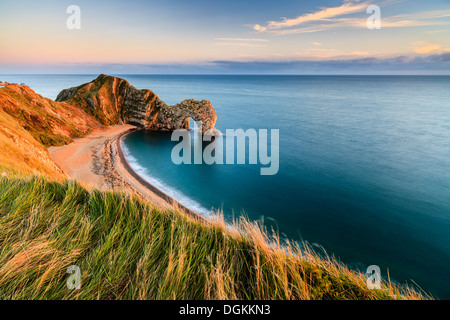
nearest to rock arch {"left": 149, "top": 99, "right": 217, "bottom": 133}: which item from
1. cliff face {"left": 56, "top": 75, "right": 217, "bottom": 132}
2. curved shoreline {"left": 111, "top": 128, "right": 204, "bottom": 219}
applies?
cliff face {"left": 56, "top": 75, "right": 217, "bottom": 132}

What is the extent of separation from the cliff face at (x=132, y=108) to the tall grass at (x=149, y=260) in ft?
150

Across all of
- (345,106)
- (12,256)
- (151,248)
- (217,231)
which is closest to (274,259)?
(217,231)

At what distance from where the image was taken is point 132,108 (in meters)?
52.6

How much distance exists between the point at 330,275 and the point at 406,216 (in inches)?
1011

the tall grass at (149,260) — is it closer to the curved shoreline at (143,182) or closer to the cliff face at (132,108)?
the curved shoreline at (143,182)

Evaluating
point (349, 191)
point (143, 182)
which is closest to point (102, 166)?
point (143, 182)

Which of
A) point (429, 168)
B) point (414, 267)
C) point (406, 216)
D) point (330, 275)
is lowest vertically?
point (414, 267)

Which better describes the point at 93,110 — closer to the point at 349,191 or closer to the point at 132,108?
the point at 132,108

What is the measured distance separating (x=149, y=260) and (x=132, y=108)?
5623cm

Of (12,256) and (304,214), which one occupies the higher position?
(12,256)

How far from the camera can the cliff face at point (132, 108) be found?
4866 cm

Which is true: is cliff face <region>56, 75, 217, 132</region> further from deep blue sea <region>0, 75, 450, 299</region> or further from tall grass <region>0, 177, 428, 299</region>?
tall grass <region>0, 177, 428, 299</region>
